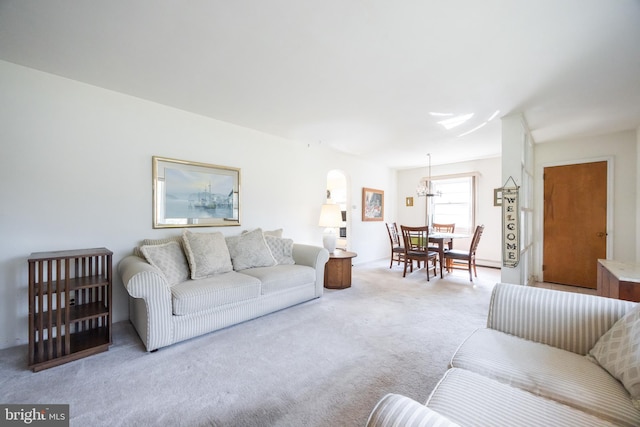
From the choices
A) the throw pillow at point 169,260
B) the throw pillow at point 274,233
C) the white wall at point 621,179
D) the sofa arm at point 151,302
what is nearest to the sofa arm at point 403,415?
the sofa arm at point 151,302

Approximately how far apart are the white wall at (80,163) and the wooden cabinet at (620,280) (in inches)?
150

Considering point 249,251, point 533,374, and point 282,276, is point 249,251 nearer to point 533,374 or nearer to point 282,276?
point 282,276

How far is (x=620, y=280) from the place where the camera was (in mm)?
1932

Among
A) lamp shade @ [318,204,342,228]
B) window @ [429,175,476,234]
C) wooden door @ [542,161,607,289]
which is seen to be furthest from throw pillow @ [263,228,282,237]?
wooden door @ [542,161,607,289]

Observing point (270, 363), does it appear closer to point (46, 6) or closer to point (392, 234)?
point (46, 6)

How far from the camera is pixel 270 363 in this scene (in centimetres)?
198

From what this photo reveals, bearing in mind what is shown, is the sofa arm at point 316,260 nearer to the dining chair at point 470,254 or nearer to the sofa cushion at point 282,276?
the sofa cushion at point 282,276

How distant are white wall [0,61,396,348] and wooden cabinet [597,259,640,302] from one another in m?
3.82

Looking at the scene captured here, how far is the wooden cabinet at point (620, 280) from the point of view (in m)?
1.90

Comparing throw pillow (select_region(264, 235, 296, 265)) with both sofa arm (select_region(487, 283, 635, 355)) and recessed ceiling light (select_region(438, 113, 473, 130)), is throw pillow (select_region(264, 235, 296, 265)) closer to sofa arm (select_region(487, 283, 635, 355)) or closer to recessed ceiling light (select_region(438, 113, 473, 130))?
sofa arm (select_region(487, 283, 635, 355))

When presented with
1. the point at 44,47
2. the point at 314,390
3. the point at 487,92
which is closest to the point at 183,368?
the point at 314,390

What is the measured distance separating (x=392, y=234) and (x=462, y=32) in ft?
13.2

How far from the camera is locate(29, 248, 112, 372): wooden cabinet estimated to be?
192 cm

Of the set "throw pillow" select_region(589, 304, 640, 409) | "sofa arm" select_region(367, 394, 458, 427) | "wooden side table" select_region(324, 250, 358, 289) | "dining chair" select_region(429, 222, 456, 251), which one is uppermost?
"dining chair" select_region(429, 222, 456, 251)
